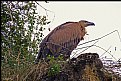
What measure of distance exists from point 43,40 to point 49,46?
0.75ft

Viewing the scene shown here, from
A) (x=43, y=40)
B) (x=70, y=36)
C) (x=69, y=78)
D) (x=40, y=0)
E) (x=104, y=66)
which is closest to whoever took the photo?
(x=69, y=78)

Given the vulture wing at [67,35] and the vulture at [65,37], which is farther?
the vulture wing at [67,35]

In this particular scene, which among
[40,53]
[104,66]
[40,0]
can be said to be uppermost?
[40,0]

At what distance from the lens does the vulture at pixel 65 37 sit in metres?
6.41

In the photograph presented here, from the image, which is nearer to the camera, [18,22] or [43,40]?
[18,22]

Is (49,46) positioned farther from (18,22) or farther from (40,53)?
(18,22)

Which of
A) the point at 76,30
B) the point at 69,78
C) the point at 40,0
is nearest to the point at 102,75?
the point at 69,78

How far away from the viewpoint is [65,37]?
7.00 meters

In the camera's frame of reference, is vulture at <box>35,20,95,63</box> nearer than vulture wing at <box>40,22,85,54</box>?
Yes

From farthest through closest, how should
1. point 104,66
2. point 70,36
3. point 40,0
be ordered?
point 70,36 < point 40,0 < point 104,66

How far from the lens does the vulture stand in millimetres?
6406

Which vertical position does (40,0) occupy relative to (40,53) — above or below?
above

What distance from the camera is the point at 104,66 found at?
432 cm

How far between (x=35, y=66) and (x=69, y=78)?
1.54ft
